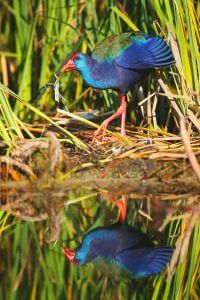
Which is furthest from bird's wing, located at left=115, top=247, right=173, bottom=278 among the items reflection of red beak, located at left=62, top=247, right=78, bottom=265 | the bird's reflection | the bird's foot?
the bird's foot

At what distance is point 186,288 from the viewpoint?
433cm

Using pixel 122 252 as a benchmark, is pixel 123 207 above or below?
above

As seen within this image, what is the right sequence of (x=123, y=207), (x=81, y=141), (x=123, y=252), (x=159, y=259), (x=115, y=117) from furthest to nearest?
(x=115, y=117) → (x=81, y=141) → (x=123, y=207) → (x=123, y=252) → (x=159, y=259)

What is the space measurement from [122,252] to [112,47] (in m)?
2.25

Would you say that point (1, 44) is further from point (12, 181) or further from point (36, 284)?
point (36, 284)

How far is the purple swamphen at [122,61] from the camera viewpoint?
625cm

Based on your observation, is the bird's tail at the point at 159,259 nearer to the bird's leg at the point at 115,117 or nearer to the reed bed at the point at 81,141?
the reed bed at the point at 81,141

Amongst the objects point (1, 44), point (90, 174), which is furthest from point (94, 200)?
point (1, 44)

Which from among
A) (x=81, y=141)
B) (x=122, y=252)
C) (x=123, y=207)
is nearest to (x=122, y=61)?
(x=81, y=141)

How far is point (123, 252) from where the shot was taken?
4.58m

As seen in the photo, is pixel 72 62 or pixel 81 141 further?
pixel 72 62

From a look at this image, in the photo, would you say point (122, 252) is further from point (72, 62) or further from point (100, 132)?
point (72, 62)

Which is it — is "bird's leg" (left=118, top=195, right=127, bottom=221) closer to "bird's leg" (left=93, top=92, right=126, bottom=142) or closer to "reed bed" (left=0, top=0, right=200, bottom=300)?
"reed bed" (left=0, top=0, right=200, bottom=300)

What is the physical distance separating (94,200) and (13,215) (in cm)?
57
